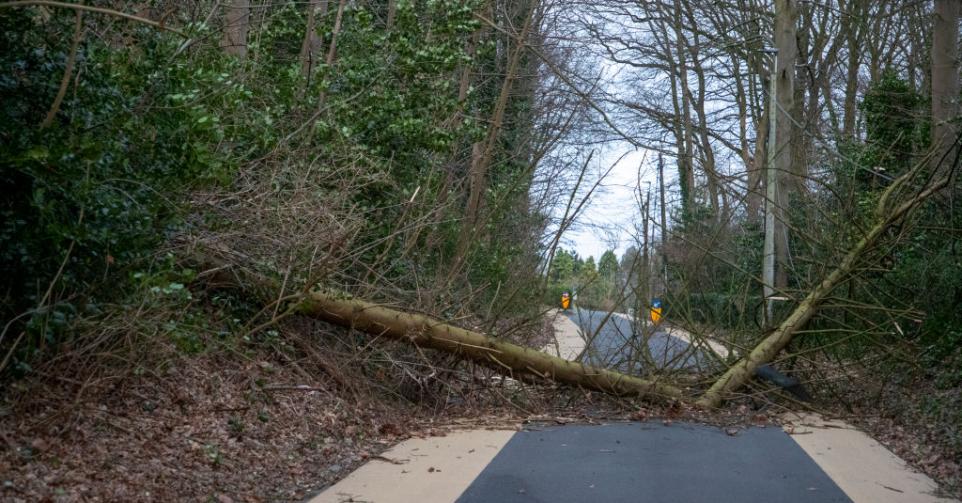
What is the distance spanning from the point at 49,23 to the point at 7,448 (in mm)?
3251

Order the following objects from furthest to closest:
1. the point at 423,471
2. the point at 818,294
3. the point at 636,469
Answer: the point at 818,294, the point at 636,469, the point at 423,471

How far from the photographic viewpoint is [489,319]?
13102 millimetres

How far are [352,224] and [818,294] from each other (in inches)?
270

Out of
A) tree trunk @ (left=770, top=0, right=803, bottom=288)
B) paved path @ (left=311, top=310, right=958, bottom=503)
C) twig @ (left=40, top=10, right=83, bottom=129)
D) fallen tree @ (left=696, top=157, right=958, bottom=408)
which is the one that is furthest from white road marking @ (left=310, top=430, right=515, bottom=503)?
tree trunk @ (left=770, top=0, right=803, bottom=288)

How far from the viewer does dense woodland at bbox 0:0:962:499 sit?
24.8 feet

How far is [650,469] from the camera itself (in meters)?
9.13

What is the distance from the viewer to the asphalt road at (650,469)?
7910 mm

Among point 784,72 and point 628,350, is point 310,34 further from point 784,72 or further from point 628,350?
point 784,72

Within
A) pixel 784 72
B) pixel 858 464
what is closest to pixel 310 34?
pixel 858 464

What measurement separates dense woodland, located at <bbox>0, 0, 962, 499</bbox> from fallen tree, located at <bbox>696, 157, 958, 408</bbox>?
0.05 meters

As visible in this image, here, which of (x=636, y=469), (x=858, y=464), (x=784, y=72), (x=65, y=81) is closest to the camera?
(x=65, y=81)

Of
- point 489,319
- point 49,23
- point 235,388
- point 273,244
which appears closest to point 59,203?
point 49,23

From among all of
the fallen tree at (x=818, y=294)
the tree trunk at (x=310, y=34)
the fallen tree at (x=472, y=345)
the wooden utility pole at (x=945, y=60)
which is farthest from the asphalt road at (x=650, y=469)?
the wooden utility pole at (x=945, y=60)

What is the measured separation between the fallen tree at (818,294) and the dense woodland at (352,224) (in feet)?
0.17
